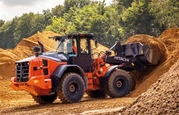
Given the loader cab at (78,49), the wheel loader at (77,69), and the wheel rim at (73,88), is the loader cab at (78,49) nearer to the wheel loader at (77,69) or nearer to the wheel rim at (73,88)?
the wheel loader at (77,69)

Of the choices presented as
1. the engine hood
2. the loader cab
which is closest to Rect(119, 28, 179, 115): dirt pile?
the engine hood

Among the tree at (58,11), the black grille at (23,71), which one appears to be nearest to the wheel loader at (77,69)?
the black grille at (23,71)

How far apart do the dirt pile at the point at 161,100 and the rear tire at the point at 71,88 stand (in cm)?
687

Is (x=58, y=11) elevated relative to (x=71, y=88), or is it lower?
elevated

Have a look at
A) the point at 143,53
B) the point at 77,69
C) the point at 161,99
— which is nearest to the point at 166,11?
the point at 143,53

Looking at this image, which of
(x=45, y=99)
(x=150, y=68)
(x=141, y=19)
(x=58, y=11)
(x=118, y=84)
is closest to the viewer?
(x=45, y=99)

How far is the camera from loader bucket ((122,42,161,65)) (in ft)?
62.1

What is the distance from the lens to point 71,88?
16672 mm

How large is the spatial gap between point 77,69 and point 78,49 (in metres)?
0.80

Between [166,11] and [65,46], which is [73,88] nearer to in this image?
[65,46]

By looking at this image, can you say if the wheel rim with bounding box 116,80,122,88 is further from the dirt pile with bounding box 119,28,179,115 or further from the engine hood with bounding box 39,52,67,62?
the dirt pile with bounding box 119,28,179,115

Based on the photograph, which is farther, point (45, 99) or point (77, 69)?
point (45, 99)

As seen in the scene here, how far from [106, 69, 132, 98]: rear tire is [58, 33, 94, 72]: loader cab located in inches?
43.6

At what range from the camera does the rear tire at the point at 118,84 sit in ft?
59.1
